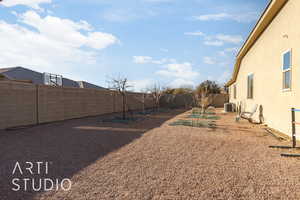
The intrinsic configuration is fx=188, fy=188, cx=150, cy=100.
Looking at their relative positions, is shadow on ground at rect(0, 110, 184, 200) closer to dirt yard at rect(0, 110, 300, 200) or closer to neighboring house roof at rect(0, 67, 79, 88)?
dirt yard at rect(0, 110, 300, 200)

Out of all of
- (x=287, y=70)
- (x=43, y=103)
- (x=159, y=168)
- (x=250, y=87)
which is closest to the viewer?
(x=159, y=168)

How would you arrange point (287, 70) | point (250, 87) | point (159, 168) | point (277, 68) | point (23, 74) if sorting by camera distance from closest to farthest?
point (159, 168)
point (287, 70)
point (277, 68)
point (250, 87)
point (23, 74)

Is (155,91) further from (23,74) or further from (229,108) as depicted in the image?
(23,74)

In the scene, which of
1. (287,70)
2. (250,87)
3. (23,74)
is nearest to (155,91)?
(250,87)

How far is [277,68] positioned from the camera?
21.2 ft

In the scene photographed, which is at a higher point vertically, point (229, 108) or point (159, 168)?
point (229, 108)

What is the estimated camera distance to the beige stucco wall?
205 inches

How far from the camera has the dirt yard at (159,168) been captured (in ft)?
7.79

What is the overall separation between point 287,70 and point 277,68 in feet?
2.62

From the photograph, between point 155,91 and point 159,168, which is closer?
point 159,168

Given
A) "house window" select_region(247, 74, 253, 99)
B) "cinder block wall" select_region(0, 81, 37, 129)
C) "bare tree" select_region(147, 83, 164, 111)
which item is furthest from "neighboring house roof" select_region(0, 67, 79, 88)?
"house window" select_region(247, 74, 253, 99)

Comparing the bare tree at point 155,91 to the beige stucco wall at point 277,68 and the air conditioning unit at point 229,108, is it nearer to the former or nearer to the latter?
the air conditioning unit at point 229,108

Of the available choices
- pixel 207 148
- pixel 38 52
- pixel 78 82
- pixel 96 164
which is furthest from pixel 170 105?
pixel 96 164

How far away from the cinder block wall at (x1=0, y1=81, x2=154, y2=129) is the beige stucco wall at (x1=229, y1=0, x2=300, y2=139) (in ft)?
30.7
